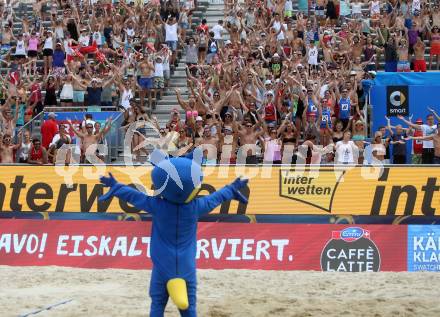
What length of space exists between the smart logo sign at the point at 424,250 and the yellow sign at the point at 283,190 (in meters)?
0.36

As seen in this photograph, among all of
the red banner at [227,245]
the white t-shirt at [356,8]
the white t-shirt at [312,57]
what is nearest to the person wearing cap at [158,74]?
the white t-shirt at [312,57]

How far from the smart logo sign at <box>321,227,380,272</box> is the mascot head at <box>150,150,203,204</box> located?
5.90 meters

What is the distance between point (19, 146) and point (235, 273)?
311 inches

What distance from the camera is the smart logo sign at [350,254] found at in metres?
14.0

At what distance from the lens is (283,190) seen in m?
14.7

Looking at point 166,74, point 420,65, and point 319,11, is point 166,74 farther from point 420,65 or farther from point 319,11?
point 420,65

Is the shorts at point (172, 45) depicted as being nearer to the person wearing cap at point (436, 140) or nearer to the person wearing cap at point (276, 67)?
the person wearing cap at point (276, 67)

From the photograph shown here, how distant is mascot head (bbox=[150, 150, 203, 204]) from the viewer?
8383mm

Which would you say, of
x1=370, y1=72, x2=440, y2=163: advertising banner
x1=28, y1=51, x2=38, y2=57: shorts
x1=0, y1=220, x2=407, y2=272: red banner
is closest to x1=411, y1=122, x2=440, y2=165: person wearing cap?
x1=370, y1=72, x2=440, y2=163: advertising banner

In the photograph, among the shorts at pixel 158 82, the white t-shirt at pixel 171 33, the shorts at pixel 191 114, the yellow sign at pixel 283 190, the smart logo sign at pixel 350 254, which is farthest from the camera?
the white t-shirt at pixel 171 33

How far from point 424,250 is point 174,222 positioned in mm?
6420

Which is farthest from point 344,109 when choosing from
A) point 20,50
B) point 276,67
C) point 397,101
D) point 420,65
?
point 20,50

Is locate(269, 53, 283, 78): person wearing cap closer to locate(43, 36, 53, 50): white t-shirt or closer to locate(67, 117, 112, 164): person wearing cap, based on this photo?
locate(67, 117, 112, 164): person wearing cap

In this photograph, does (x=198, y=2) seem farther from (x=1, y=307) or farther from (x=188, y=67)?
(x=1, y=307)
